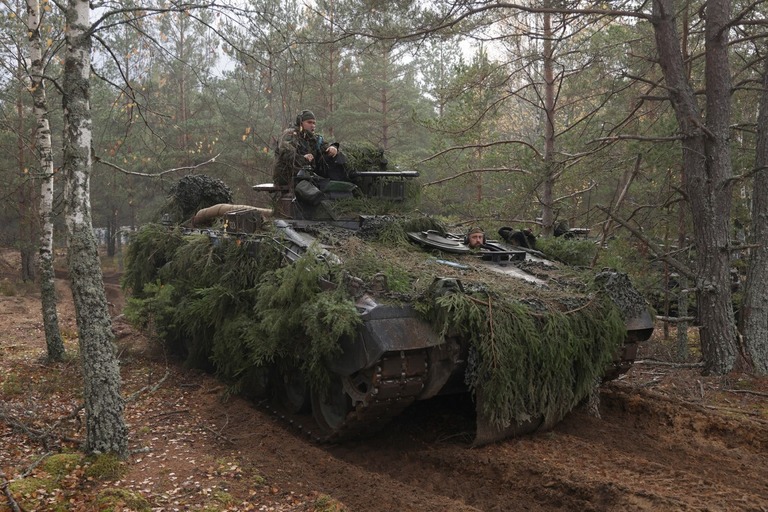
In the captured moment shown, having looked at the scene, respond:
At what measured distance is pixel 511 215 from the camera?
460 inches

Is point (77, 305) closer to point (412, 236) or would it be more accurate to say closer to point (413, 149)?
point (412, 236)

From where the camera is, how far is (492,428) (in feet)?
18.7

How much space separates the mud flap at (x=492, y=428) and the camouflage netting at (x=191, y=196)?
6833mm

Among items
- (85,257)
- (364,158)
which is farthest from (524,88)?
(85,257)

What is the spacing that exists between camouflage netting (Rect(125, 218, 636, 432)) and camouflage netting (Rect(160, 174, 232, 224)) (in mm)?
3738

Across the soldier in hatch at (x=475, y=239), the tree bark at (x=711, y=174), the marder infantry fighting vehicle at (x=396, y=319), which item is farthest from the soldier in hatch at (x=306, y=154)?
the tree bark at (x=711, y=174)

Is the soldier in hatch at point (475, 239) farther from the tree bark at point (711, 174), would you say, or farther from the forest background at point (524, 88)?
the tree bark at point (711, 174)

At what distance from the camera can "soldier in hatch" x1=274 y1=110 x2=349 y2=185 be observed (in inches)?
329

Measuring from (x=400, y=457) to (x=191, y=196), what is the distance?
21.7ft

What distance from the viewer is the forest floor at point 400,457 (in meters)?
4.56

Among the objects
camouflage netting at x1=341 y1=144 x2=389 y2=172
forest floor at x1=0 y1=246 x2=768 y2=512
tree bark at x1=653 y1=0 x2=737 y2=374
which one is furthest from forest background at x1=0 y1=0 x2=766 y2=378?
forest floor at x1=0 y1=246 x2=768 y2=512

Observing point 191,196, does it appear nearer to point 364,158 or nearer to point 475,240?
point 364,158

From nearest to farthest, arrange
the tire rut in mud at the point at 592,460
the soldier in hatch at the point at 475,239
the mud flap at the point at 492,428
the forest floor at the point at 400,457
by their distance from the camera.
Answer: the forest floor at the point at 400,457 → the tire rut in mud at the point at 592,460 → the mud flap at the point at 492,428 → the soldier in hatch at the point at 475,239

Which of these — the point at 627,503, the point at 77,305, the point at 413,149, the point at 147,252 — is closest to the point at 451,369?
the point at 627,503
